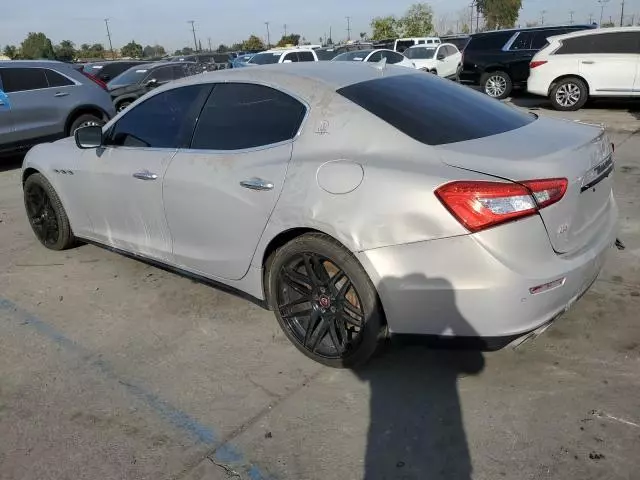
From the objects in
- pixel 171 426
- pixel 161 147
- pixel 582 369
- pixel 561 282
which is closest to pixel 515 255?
pixel 561 282

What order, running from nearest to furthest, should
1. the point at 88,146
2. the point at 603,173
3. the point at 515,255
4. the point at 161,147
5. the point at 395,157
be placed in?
1. the point at 515,255
2. the point at 395,157
3. the point at 603,173
4. the point at 161,147
5. the point at 88,146

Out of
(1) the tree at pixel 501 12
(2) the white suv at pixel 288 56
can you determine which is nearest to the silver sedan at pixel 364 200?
(2) the white suv at pixel 288 56

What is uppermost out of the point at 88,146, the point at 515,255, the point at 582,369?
the point at 88,146

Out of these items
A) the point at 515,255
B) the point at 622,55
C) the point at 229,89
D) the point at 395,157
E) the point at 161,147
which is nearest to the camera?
the point at 515,255

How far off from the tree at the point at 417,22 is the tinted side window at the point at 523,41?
42.6 meters

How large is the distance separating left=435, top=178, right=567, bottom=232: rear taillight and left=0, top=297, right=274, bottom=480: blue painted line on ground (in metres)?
1.38

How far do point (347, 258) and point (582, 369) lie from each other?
1378 millimetres

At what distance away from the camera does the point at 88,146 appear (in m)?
4.17

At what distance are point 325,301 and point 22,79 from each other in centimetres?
861

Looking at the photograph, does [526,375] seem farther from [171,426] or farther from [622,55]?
[622,55]

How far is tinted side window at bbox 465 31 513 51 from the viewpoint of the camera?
49.4ft

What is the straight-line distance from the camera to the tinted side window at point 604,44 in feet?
39.0

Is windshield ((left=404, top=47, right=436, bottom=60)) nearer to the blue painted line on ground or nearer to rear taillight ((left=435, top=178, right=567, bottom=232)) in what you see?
the blue painted line on ground

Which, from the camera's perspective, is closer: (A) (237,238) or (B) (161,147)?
(A) (237,238)
